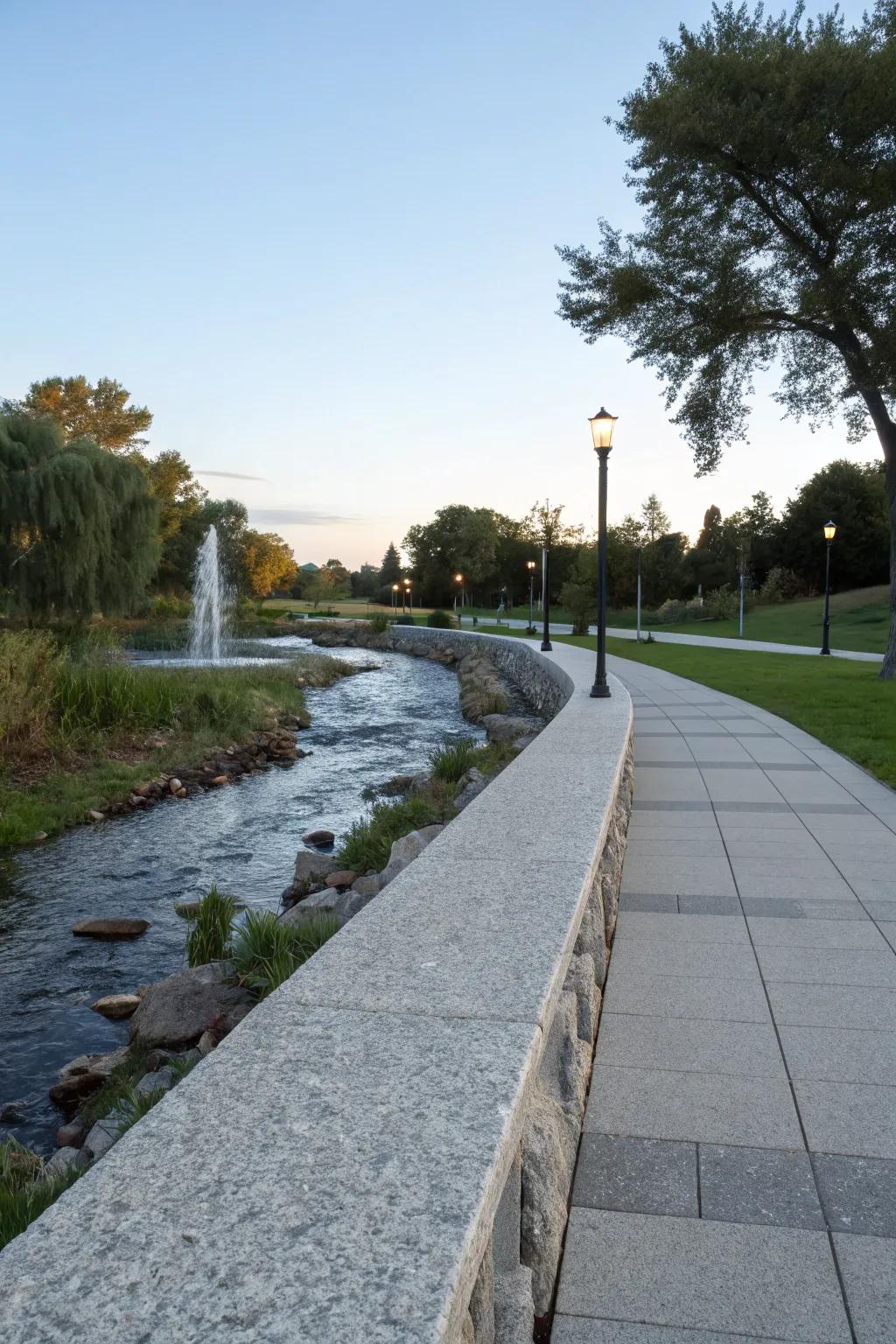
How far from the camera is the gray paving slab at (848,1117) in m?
2.48

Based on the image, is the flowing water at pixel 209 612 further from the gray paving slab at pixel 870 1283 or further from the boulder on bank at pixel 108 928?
the gray paving slab at pixel 870 1283

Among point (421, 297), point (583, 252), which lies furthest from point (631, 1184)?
point (421, 297)

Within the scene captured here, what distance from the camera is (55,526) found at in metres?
18.7

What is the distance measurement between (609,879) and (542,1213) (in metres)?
2.44

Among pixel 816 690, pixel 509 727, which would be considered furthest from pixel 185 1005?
pixel 816 690

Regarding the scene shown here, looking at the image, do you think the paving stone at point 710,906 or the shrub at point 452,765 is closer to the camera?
the paving stone at point 710,906

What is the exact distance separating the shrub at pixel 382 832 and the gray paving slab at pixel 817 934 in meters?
3.26

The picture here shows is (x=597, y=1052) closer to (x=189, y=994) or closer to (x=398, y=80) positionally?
(x=189, y=994)

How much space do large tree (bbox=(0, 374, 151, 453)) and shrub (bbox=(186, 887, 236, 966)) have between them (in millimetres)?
42332

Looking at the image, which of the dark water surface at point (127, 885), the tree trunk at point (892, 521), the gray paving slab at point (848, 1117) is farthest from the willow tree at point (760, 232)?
the gray paving slab at point (848, 1117)

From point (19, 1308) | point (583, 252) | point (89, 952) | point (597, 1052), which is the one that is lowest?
point (89, 952)

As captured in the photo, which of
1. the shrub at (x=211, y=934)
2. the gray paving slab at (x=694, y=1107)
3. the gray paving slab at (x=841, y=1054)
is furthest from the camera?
the shrub at (x=211, y=934)

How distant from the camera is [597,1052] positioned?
10.1ft

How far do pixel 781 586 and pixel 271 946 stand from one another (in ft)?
162
